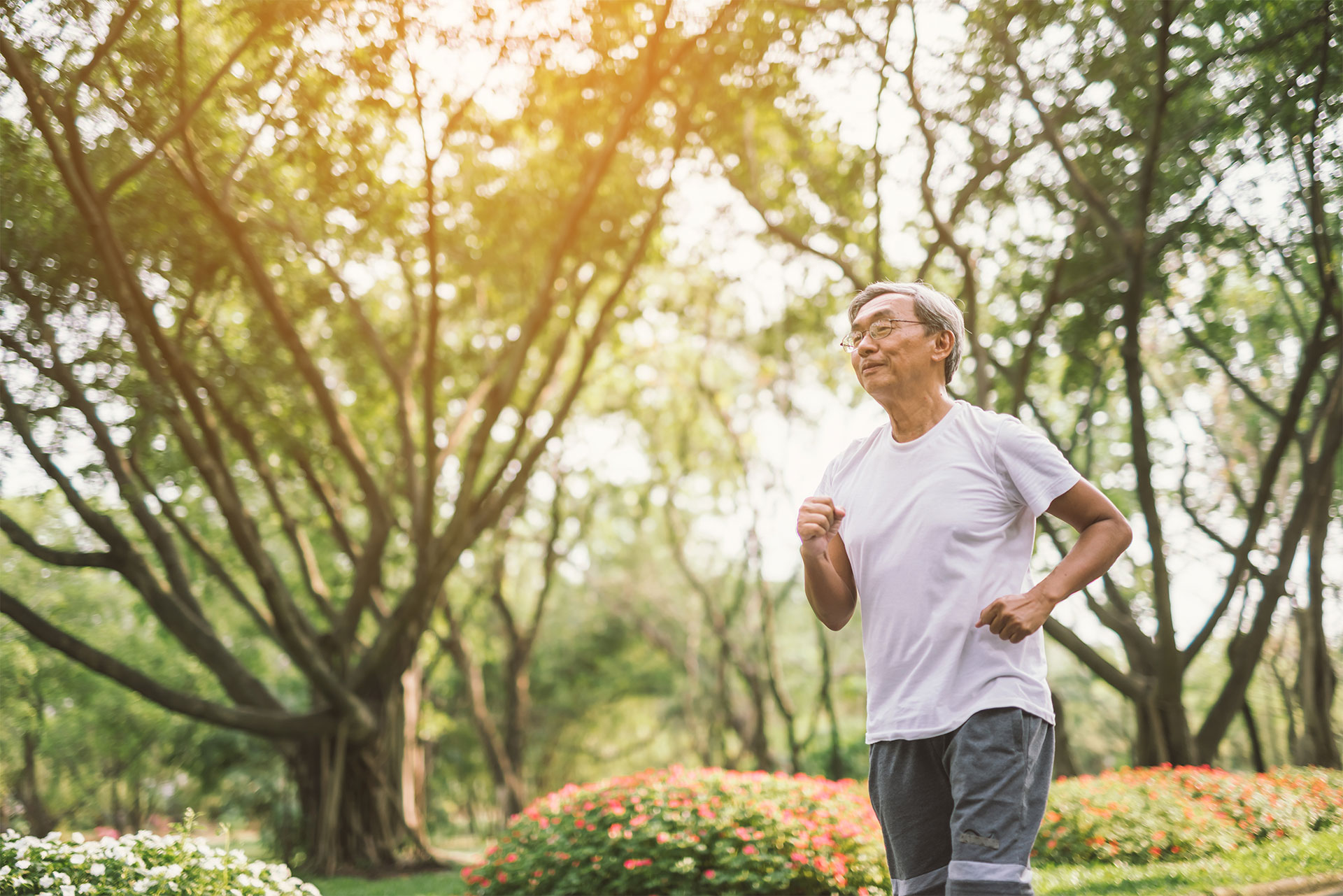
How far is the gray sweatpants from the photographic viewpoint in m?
1.97

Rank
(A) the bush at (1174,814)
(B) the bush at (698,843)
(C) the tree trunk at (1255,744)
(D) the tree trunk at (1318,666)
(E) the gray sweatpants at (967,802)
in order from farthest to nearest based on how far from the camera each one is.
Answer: (C) the tree trunk at (1255,744) < (D) the tree trunk at (1318,666) < (A) the bush at (1174,814) < (B) the bush at (698,843) < (E) the gray sweatpants at (967,802)

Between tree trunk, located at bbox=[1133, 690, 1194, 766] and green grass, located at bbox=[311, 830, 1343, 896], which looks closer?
green grass, located at bbox=[311, 830, 1343, 896]

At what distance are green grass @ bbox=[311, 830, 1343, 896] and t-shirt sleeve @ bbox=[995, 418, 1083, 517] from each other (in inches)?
162

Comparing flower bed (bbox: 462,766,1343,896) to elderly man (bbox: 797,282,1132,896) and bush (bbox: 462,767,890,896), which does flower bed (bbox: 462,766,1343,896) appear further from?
elderly man (bbox: 797,282,1132,896)

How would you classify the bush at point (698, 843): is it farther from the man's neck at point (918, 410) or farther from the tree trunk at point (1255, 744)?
the tree trunk at point (1255, 744)

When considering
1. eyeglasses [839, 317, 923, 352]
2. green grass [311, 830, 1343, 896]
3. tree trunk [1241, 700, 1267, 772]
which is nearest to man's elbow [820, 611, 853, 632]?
eyeglasses [839, 317, 923, 352]

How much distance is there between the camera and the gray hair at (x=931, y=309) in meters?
2.45

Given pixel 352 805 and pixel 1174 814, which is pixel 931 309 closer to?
pixel 1174 814

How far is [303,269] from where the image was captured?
41.3 feet

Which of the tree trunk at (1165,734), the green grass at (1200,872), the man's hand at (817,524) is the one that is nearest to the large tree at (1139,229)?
the tree trunk at (1165,734)

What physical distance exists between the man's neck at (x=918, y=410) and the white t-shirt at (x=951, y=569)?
2.2 inches

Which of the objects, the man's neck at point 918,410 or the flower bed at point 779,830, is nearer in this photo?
the man's neck at point 918,410

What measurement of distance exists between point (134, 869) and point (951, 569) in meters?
4.38

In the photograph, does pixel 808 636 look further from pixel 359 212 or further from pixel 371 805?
pixel 359 212
